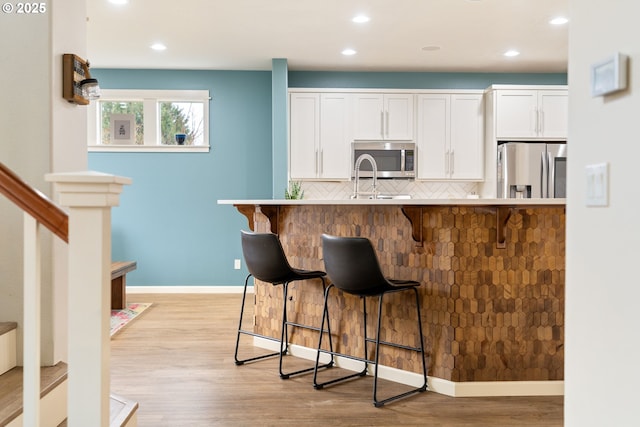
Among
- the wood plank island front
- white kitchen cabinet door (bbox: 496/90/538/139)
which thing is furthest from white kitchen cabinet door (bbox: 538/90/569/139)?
the wood plank island front

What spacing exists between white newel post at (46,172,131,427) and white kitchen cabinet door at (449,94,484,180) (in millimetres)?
5613

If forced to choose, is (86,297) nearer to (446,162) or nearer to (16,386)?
(16,386)

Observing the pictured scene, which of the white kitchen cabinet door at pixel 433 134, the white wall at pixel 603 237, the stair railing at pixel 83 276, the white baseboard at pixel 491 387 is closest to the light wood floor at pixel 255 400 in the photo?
the white baseboard at pixel 491 387

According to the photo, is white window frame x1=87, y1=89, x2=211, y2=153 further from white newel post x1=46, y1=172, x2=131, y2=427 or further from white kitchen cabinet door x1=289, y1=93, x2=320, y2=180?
white newel post x1=46, y1=172, x2=131, y2=427

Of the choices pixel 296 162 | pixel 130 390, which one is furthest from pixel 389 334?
pixel 296 162

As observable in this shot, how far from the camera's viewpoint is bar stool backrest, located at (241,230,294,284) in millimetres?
3359

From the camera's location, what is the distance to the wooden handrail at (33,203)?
1.33m

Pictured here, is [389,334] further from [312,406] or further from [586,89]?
[586,89]

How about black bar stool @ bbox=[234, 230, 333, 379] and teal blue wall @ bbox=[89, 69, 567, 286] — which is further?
teal blue wall @ bbox=[89, 69, 567, 286]

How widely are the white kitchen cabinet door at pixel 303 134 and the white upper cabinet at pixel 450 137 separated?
4.03 ft

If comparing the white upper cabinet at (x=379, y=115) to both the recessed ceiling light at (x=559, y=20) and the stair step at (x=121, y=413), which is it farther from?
the stair step at (x=121, y=413)

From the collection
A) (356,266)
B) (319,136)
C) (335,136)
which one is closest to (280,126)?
(319,136)

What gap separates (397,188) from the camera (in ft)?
21.8

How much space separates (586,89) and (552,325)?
6.46ft
